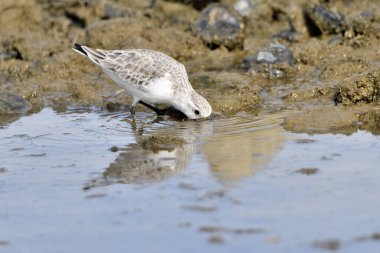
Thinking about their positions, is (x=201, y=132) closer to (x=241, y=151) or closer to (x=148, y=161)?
(x=241, y=151)

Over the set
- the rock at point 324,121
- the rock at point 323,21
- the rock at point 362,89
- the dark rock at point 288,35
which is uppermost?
the rock at point 323,21

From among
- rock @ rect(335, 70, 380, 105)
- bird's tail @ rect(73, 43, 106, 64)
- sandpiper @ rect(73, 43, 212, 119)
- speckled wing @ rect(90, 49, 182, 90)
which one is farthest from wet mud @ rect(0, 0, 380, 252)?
bird's tail @ rect(73, 43, 106, 64)

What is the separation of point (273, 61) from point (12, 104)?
382 cm

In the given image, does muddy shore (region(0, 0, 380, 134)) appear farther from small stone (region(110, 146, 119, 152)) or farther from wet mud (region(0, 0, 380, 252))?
small stone (region(110, 146, 119, 152))

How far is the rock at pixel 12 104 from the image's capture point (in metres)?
10.3

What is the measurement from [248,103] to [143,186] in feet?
11.3

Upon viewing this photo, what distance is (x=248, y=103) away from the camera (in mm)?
10062

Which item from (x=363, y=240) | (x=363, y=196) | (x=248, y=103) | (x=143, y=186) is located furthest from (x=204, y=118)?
(x=363, y=240)

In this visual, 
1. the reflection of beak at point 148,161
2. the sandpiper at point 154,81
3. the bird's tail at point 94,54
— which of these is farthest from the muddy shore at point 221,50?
the reflection of beak at point 148,161

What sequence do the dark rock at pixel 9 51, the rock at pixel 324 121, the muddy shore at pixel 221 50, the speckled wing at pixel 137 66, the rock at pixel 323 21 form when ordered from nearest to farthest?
the rock at pixel 324 121 < the speckled wing at pixel 137 66 < the muddy shore at pixel 221 50 < the rock at pixel 323 21 < the dark rock at pixel 9 51

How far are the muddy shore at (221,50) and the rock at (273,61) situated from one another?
0.02 metres

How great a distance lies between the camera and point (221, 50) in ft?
39.8

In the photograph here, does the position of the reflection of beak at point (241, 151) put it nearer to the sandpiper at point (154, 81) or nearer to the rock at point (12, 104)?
the sandpiper at point (154, 81)

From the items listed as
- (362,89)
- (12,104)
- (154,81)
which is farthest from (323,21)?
A: (12,104)
